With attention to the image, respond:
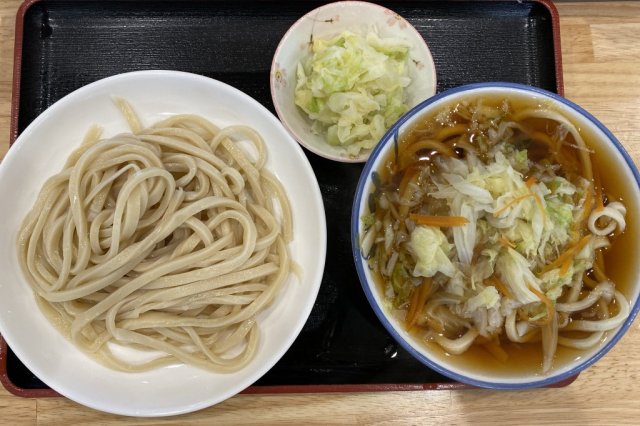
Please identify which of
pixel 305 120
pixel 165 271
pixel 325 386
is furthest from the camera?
pixel 305 120

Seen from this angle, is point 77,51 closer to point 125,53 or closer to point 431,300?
point 125,53

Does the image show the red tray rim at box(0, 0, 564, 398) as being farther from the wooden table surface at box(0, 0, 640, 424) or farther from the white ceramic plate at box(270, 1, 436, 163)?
the white ceramic plate at box(270, 1, 436, 163)

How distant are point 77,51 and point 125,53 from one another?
18cm

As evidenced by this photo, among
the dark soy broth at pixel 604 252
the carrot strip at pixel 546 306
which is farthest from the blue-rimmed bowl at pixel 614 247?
the carrot strip at pixel 546 306

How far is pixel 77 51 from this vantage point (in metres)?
2.02

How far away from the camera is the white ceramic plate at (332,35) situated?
6.12ft

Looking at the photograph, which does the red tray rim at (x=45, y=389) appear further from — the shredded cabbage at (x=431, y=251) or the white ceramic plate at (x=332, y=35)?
the white ceramic plate at (x=332, y=35)

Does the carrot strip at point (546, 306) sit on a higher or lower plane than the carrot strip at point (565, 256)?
lower

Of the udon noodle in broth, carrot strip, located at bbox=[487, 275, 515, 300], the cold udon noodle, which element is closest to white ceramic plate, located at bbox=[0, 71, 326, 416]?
the cold udon noodle

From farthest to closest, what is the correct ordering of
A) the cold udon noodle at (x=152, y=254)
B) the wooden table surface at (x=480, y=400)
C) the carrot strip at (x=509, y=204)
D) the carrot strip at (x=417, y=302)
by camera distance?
the wooden table surface at (x=480, y=400)
the cold udon noodle at (x=152, y=254)
the carrot strip at (x=417, y=302)
the carrot strip at (x=509, y=204)

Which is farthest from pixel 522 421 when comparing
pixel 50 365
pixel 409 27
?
pixel 50 365

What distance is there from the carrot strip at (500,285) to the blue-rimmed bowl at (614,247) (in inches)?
9.1

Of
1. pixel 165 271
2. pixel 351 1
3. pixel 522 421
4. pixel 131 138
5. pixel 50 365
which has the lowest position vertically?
pixel 522 421

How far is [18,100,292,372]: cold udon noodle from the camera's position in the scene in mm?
1665
